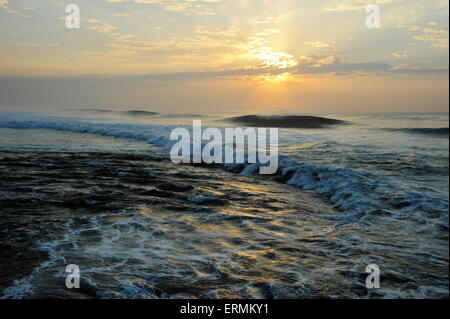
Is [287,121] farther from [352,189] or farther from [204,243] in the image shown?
[204,243]

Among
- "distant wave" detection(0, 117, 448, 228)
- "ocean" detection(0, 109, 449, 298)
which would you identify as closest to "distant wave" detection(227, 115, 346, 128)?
"distant wave" detection(0, 117, 448, 228)

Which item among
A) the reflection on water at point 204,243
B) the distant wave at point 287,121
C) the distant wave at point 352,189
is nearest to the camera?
the reflection on water at point 204,243

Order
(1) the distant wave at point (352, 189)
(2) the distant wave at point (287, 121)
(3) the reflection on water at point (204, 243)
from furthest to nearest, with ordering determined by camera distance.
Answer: (2) the distant wave at point (287, 121) < (1) the distant wave at point (352, 189) < (3) the reflection on water at point (204, 243)

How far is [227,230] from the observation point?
5.86 metres

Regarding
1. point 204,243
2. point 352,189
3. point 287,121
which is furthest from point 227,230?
point 287,121

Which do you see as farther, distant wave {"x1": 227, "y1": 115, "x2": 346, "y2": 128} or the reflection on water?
distant wave {"x1": 227, "y1": 115, "x2": 346, "y2": 128}

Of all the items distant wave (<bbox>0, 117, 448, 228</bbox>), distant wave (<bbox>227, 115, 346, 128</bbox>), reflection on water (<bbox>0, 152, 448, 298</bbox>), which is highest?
distant wave (<bbox>227, 115, 346, 128</bbox>)

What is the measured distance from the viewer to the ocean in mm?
3920

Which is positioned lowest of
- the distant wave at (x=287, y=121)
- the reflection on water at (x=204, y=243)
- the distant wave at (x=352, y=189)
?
the reflection on water at (x=204, y=243)

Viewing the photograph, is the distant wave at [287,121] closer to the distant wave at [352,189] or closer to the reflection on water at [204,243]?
the distant wave at [352,189]

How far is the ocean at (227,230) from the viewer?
154 inches

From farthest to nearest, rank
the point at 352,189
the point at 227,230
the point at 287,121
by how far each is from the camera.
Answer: the point at 287,121, the point at 352,189, the point at 227,230

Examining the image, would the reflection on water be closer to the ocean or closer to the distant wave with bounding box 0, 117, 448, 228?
the ocean

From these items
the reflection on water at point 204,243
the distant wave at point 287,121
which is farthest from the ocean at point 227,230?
the distant wave at point 287,121
